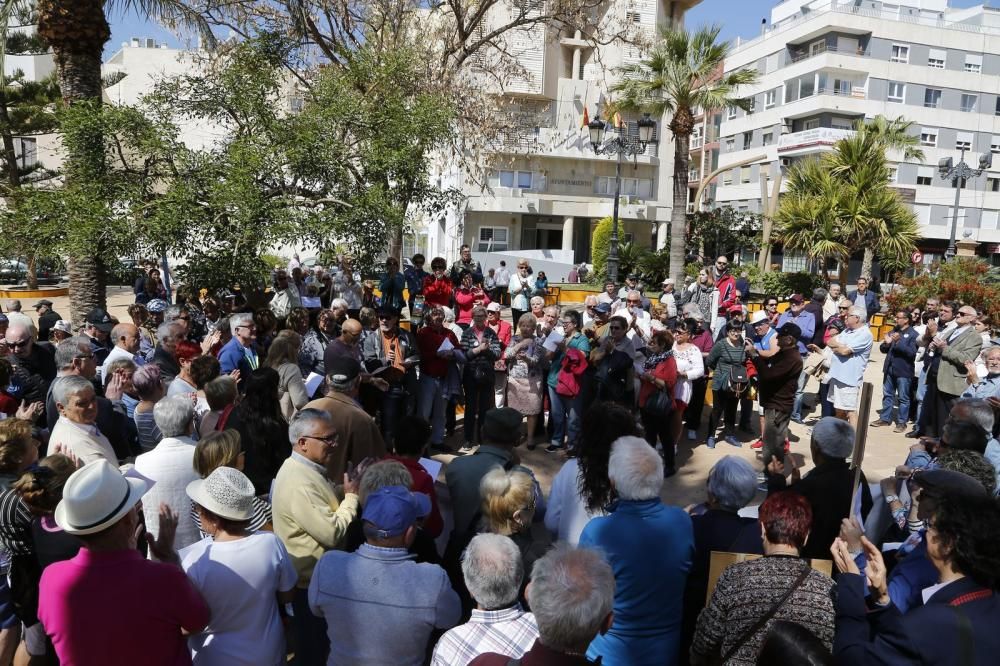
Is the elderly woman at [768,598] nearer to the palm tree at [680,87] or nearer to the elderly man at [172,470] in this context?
the elderly man at [172,470]

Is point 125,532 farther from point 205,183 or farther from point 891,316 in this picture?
point 891,316

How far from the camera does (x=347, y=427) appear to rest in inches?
190

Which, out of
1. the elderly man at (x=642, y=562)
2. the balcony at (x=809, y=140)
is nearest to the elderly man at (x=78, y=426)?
the elderly man at (x=642, y=562)

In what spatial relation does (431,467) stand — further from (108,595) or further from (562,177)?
(562,177)

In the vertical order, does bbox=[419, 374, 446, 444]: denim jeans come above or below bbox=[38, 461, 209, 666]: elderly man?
below

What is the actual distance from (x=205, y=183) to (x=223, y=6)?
28.7ft

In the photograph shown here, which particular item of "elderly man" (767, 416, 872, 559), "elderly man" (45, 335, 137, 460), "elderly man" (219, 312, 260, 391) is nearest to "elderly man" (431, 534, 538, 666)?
"elderly man" (767, 416, 872, 559)

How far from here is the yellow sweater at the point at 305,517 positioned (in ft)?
11.3

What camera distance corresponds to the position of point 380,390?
7.09m

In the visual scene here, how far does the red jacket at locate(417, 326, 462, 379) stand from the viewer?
759cm

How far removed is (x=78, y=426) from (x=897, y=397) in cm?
999

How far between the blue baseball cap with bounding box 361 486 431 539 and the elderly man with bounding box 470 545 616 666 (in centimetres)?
68

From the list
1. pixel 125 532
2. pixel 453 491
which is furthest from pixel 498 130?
pixel 125 532

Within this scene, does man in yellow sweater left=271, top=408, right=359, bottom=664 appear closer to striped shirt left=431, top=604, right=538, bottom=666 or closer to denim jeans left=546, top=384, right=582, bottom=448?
striped shirt left=431, top=604, right=538, bottom=666
